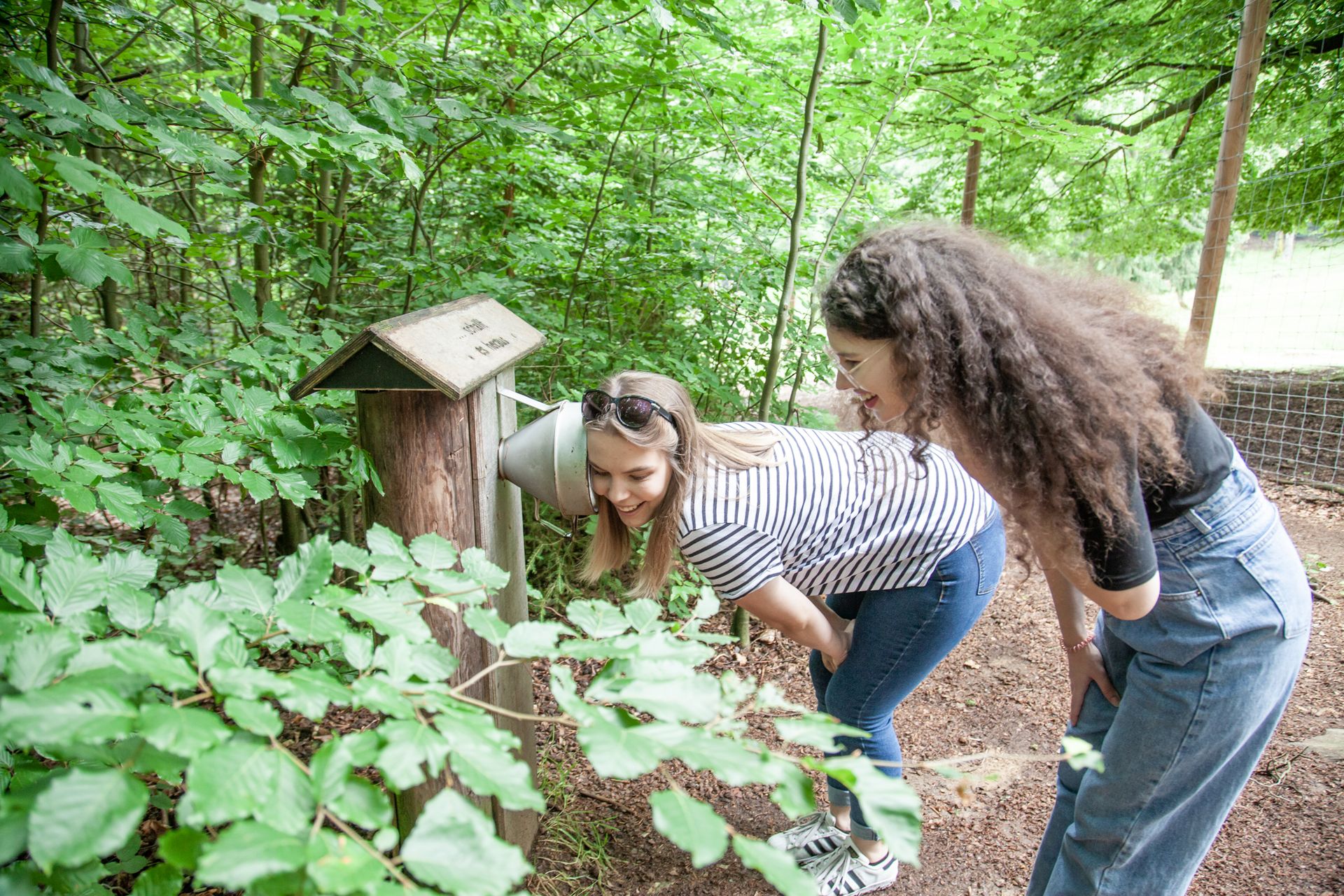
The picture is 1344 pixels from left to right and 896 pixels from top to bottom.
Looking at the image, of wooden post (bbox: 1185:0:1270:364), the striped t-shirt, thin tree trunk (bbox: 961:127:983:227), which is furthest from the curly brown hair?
thin tree trunk (bbox: 961:127:983:227)

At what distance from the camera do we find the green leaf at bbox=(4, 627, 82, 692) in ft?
1.83

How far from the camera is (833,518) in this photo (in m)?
1.76

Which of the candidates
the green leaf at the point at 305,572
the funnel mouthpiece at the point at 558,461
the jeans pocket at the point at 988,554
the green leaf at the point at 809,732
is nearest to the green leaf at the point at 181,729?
the green leaf at the point at 305,572

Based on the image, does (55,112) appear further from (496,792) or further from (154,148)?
(496,792)

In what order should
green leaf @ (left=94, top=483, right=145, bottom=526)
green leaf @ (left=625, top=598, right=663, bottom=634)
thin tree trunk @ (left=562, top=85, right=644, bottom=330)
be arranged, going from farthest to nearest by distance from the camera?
thin tree trunk @ (left=562, top=85, right=644, bottom=330), green leaf @ (left=94, top=483, right=145, bottom=526), green leaf @ (left=625, top=598, right=663, bottom=634)

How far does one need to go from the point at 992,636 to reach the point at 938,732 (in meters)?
0.91

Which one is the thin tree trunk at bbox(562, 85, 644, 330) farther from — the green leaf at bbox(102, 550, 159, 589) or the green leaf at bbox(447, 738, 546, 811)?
the green leaf at bbox(447, 738, 546, 811)

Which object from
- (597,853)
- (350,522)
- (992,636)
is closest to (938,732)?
(992,636)

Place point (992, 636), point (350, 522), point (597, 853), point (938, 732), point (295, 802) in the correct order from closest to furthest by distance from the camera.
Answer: point (295, 802) → point (597, 853) → point (938, 732) → point (350, 522) → point (992, 636)

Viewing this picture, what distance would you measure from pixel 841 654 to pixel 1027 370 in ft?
3.25

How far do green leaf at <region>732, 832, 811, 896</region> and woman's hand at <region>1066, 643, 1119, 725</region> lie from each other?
4.40ft

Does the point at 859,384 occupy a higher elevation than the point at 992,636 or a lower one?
higher

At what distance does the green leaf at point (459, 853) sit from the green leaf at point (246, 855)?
0.07m

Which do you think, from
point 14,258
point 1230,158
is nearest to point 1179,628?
point 14,258
